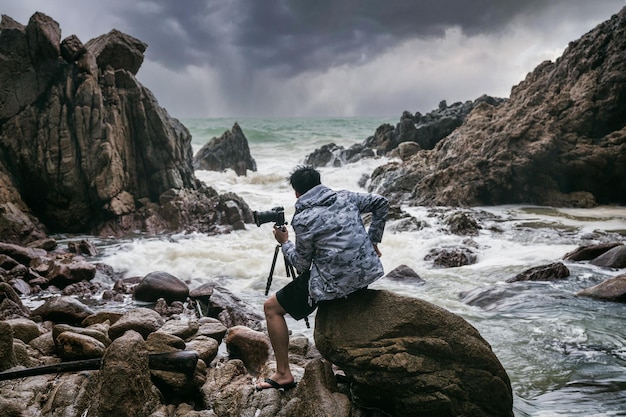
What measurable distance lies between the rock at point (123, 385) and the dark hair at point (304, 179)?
74.6 inches

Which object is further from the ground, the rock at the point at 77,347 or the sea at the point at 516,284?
the rock at the point at 77,347

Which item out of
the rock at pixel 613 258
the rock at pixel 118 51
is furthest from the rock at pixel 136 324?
the rock at pixel 118 51

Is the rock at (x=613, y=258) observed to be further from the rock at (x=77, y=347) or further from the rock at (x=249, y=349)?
the rock at (x=77, y=347)

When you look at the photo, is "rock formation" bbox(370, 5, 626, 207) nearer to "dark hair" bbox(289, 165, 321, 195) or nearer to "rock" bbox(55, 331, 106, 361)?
"dark hair" bbox(289, 165, 321, 195)

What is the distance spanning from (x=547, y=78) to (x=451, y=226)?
36.7ft

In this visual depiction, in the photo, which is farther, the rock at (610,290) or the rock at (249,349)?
the rock at (610,290)

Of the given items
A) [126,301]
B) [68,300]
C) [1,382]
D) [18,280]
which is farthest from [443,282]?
[18,280]

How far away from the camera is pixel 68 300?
6020 millimetres

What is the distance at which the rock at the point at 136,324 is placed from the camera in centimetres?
453

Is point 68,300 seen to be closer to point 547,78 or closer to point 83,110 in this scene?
point 83,110

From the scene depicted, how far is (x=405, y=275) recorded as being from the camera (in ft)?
31.3

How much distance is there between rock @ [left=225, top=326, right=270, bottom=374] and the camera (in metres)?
4.63

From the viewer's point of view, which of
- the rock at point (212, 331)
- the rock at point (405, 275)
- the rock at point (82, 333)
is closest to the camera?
the rock at point (82, 333)

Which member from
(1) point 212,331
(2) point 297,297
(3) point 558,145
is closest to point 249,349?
(1) point 212,331
